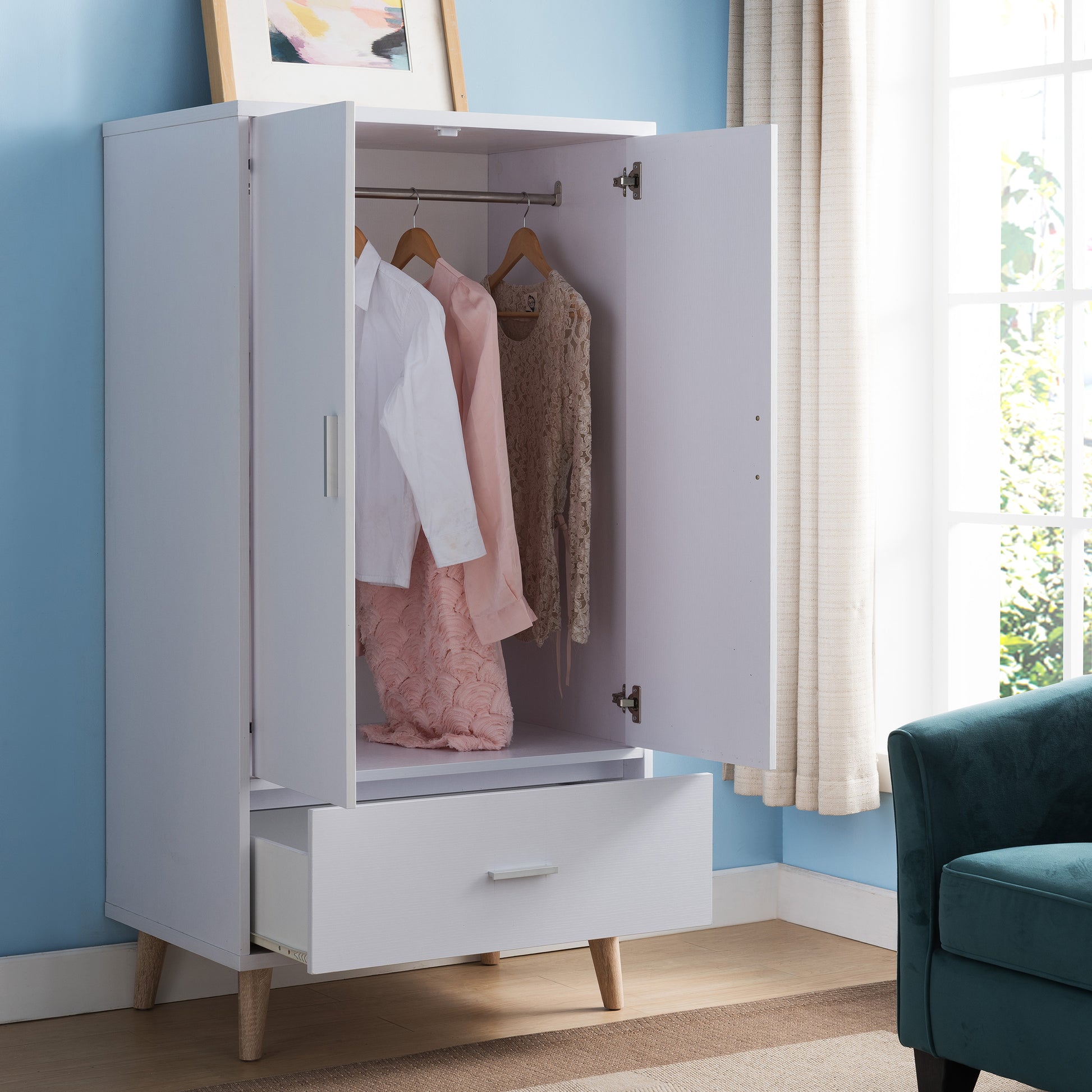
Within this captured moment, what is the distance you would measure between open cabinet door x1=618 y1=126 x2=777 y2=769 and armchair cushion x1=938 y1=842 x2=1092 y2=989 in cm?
43

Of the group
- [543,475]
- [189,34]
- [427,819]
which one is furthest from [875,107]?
[427,819]

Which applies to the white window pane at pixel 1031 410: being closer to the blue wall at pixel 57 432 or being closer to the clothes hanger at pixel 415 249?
the clothes hanger at pixel 415 249

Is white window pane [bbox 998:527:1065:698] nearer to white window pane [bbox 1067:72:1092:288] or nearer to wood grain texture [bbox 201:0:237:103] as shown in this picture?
white window pane [bbox 1067:72:1092:288]

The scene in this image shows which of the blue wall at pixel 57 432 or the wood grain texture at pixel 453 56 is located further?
the wood grain texture at pixel 453 56

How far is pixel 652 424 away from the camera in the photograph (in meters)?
2.75

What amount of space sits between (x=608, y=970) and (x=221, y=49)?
5.74 feet

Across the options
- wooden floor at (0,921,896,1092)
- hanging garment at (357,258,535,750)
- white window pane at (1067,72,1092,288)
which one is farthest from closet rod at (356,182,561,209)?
wooden floor at (0,921,896,1092)

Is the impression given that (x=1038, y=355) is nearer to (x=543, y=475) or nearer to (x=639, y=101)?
(x=639, y=101)

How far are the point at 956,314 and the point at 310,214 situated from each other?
1.54 meters

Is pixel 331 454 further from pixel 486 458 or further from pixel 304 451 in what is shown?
pixel 486 458

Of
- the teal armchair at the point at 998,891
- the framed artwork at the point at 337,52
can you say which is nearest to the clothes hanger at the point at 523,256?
the framed artwork at the point at 337,52

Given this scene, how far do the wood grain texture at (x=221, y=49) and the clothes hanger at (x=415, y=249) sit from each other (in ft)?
1.20

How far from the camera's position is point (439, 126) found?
2.59m

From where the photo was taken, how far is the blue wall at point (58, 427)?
2.76 metres
